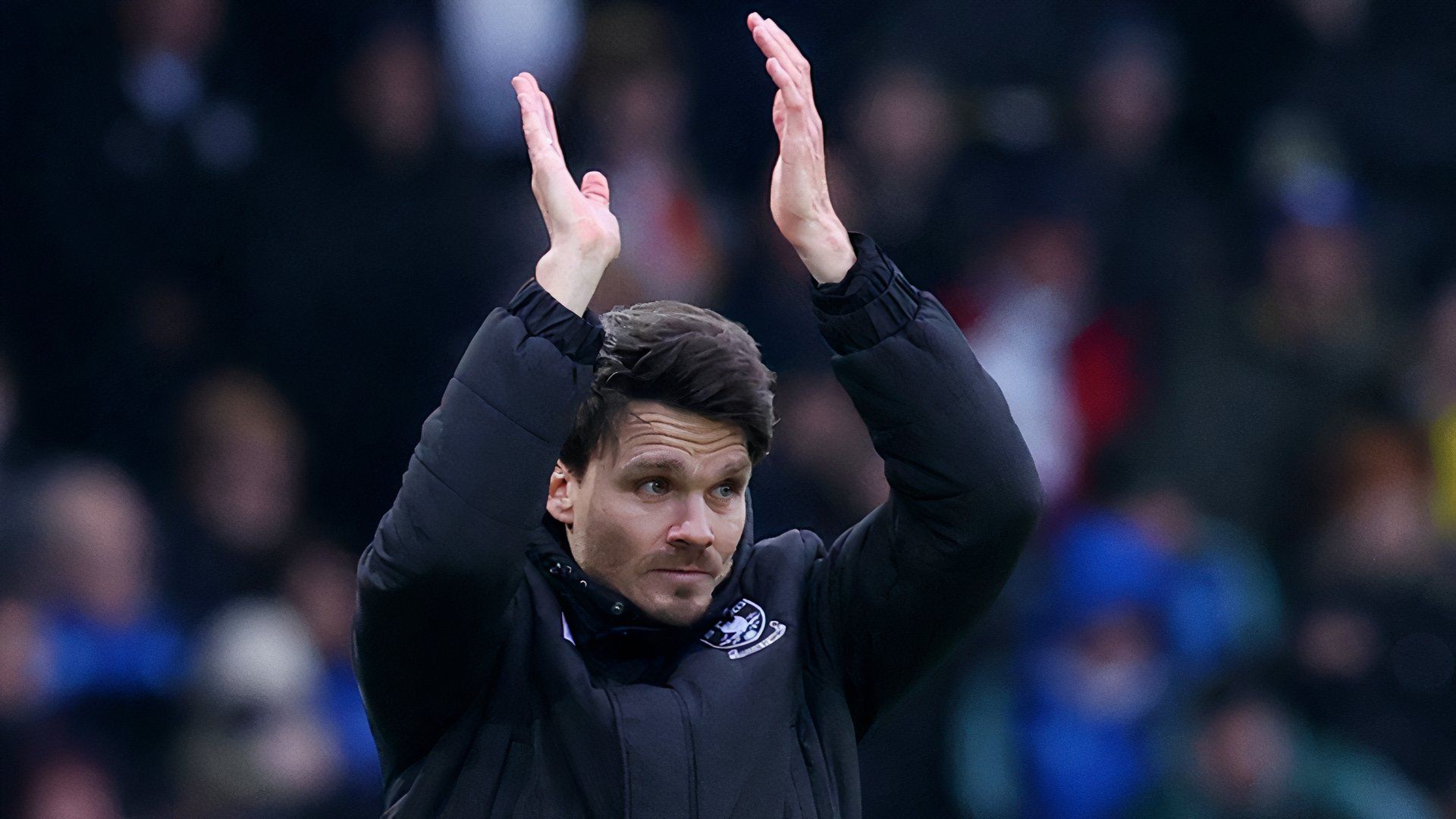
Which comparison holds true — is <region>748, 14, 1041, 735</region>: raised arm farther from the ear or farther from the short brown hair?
the ear

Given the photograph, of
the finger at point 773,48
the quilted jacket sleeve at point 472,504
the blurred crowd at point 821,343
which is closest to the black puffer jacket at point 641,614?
the quilted jacket sleeve at point 472,504

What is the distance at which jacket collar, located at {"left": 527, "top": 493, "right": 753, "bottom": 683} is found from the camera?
199 centimetres

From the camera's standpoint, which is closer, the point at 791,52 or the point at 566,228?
the point at 566,228

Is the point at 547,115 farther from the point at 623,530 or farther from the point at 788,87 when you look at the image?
the point at 623,530

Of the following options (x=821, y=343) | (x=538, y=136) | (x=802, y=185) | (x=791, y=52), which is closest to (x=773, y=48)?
(x=791, y=52)

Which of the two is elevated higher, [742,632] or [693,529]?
[693,529]

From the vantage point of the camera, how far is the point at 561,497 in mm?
2098

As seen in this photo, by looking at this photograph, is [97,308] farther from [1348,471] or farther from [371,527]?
[1348,471]

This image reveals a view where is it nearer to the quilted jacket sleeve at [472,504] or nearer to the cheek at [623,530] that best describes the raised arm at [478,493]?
the quilted jacket sleeve at [472,504]

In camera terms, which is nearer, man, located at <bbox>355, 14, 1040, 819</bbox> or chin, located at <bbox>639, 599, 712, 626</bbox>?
man, located at <bbox>355, 14, 1040, 819</bbox>

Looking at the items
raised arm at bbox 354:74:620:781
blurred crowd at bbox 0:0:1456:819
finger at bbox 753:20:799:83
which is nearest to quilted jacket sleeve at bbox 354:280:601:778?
raised arm at bbox 354:74:620:781

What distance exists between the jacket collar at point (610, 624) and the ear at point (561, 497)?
0.08ft

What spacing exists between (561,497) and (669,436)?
169 mm

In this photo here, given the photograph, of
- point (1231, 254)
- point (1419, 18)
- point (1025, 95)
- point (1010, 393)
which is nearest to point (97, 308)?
point (1010, 393)
